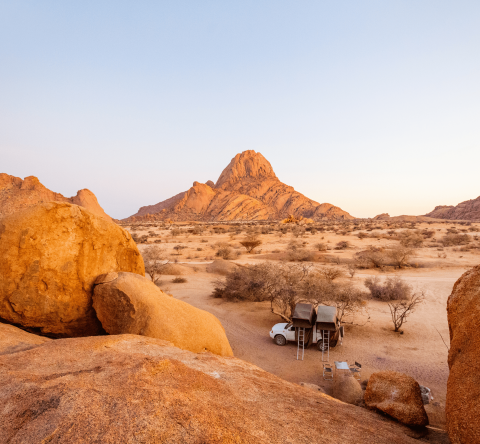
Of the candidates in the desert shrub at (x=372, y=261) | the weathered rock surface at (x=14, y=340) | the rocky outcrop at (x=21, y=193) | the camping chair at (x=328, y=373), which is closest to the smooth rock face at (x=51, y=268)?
the weathered rock surface at (x=14, y=340)

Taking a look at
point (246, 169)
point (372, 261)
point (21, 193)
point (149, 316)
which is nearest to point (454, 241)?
point (372, 261)

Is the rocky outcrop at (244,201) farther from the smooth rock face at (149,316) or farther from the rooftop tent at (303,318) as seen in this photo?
the smooth rock face at (149,316)

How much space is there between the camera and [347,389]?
7371 mm

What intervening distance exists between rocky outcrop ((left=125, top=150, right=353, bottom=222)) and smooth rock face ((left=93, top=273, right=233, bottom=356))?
115 meters

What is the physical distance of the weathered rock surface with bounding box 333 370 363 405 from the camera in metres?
7.16

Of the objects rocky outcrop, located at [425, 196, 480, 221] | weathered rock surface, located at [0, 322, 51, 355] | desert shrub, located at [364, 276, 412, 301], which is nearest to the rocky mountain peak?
rocky outcrop, located at [425, 196, 480, 221]

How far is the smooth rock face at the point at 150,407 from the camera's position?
2648mm

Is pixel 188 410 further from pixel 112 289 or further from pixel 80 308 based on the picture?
pixel 80 308

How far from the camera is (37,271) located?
23.1 ft

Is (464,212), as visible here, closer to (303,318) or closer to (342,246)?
(342,246)

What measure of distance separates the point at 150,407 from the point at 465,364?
3.70m

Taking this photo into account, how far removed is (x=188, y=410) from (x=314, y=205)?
158 m

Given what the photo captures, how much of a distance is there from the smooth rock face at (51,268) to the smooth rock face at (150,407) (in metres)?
2.82

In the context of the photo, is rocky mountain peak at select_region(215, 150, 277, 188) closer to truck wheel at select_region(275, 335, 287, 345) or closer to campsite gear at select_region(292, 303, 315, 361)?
truck wheel at select_region(275, 335, 287, 345)
